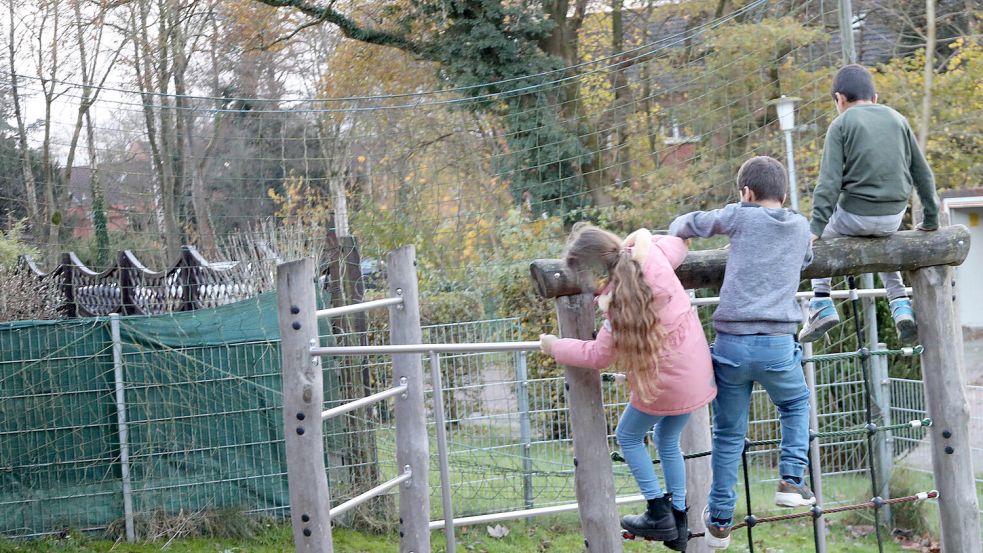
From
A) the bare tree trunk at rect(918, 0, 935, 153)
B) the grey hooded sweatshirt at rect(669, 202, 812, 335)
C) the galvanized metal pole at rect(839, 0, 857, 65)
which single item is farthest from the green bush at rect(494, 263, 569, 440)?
the bare tree trunk at rect(918, 0, 935, 153)

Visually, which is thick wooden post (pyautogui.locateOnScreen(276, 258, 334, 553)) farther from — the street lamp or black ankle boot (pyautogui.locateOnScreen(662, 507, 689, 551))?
the street lamp

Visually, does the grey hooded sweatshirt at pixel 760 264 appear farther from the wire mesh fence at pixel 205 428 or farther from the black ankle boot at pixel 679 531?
the wire mesh fence at pixel 205 428

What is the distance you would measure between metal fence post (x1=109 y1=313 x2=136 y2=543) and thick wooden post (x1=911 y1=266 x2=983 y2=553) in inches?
191

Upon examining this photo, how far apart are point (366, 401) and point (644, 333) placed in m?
1.33

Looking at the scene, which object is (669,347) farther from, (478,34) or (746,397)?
(478,34)

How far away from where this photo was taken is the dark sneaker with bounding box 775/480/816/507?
3287mm

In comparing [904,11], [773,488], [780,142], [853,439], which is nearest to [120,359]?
[773,488]

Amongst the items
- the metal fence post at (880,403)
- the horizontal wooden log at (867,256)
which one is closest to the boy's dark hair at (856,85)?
the horizontal wooden log at (867,256)

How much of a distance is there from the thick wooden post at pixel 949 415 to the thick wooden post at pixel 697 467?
2.99ft

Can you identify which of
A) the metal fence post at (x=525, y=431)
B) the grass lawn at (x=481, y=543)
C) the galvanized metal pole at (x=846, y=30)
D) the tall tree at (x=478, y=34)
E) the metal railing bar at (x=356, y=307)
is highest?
the tall tree at (x=478, y=34)

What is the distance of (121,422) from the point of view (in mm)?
6375

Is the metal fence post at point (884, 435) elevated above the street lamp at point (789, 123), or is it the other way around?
the street lamp at point (789, 123)

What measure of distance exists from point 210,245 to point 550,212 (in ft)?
10.8

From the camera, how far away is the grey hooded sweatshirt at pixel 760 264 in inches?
125
